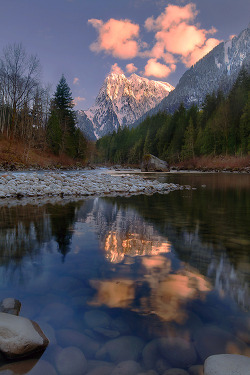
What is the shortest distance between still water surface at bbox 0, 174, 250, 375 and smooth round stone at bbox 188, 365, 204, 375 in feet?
0.08

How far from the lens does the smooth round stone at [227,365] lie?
1188 mm

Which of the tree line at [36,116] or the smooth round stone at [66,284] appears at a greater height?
the tree line at [36,116]

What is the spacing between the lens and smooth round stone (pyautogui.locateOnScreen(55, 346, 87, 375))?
1277 mm

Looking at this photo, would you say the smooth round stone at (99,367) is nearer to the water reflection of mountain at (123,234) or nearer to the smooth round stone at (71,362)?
the smooth round stone at (71,362)

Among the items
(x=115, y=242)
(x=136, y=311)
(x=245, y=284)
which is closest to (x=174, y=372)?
(x=136, y=311)

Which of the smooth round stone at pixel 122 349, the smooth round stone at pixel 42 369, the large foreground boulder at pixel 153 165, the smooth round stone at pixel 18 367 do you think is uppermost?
the large foreground boulder at pixel 153 165

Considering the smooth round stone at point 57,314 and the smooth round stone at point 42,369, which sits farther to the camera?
the smooth round stone at point 57,314

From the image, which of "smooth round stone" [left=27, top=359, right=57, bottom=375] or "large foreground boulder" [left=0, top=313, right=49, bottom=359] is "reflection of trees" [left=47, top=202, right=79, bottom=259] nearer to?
"large foreground boulder" [left=0, top=313, right=49, bottom=359]

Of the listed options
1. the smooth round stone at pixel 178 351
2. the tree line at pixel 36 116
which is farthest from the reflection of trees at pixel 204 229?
the tree line at pixel 36 116

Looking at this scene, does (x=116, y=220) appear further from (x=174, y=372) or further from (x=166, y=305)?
(x=174, y=372)

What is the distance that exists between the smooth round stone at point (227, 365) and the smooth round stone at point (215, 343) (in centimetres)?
12

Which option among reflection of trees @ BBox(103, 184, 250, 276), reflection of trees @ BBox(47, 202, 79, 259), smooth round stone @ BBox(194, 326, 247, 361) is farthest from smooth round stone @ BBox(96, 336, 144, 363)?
reflection of trees @ BBox(47, 202, 79, 259)

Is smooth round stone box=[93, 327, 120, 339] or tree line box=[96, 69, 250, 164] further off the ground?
tree line box=[96, 69, 250, 164]

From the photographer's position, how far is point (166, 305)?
1.90 meters
